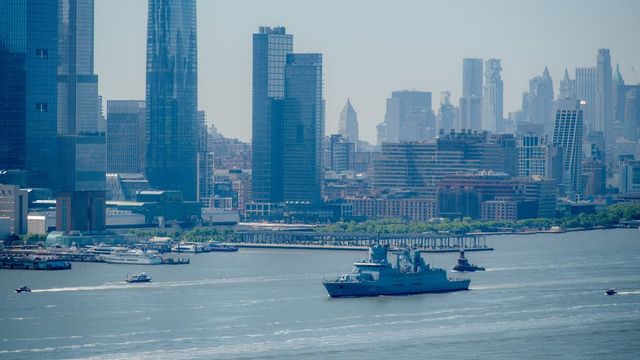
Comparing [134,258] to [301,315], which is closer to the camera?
[301,315]

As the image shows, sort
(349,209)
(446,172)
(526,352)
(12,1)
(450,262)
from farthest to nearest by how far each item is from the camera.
A: (446,172) → (349,209) → (12,1) → (450,262) → (526,352)

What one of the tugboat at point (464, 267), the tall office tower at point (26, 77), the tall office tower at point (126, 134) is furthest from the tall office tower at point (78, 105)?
the tugboat at point (464, 267)

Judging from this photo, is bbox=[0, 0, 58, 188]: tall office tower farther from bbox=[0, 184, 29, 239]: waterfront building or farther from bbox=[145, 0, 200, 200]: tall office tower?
bbox=[145, 0, 200, 200]: tall office tower

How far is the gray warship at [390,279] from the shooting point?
87.9 m

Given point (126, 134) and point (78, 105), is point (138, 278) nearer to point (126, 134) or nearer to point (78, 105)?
point (78, 105)

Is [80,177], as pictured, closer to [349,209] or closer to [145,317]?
[349,209]

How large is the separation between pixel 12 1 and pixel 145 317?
69083 millimetres

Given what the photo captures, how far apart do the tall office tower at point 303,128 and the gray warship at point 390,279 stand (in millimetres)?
73325

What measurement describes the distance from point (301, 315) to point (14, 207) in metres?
55.5

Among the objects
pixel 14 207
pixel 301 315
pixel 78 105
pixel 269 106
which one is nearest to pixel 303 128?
pixel 269 106

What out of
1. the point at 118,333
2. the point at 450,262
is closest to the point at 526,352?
the point at 118,333

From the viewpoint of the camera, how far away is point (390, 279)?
89438mm

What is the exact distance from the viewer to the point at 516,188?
171125mm

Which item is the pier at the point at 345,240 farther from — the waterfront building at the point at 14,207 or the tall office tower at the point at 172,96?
the tall office tower at the point at 172,96
